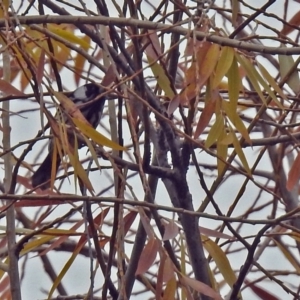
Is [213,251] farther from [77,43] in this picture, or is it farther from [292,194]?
[292,194]

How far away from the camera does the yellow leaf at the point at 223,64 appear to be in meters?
0.90

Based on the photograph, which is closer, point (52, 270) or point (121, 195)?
point (121, 195)

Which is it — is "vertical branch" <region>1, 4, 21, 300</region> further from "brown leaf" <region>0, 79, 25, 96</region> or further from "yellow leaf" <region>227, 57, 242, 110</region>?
"yellow leaf" <region>227, 57, 242, 110</region>

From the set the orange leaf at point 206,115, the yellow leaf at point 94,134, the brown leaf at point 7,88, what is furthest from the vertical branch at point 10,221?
the orange leaf at point 206,115

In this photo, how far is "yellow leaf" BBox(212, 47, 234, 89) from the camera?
2.94 feet

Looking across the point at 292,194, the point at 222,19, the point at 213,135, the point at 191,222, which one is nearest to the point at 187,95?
the point at 213,135

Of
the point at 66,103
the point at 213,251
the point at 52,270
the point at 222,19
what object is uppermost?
the point at 222,19

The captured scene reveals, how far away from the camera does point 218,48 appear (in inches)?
36.4

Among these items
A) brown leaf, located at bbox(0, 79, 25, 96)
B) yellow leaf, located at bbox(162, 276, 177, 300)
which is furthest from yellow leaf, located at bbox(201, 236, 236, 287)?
brown leaf, located at bbox(0, 79, 25, 96)

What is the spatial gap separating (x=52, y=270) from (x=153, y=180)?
94 centimetres

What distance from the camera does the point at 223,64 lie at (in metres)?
0.90

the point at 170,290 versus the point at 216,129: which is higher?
the point at 216,129

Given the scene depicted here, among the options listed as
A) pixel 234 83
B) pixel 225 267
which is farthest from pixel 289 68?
pixel 225 267

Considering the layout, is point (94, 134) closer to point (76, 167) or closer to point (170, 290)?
point (76, 167)
